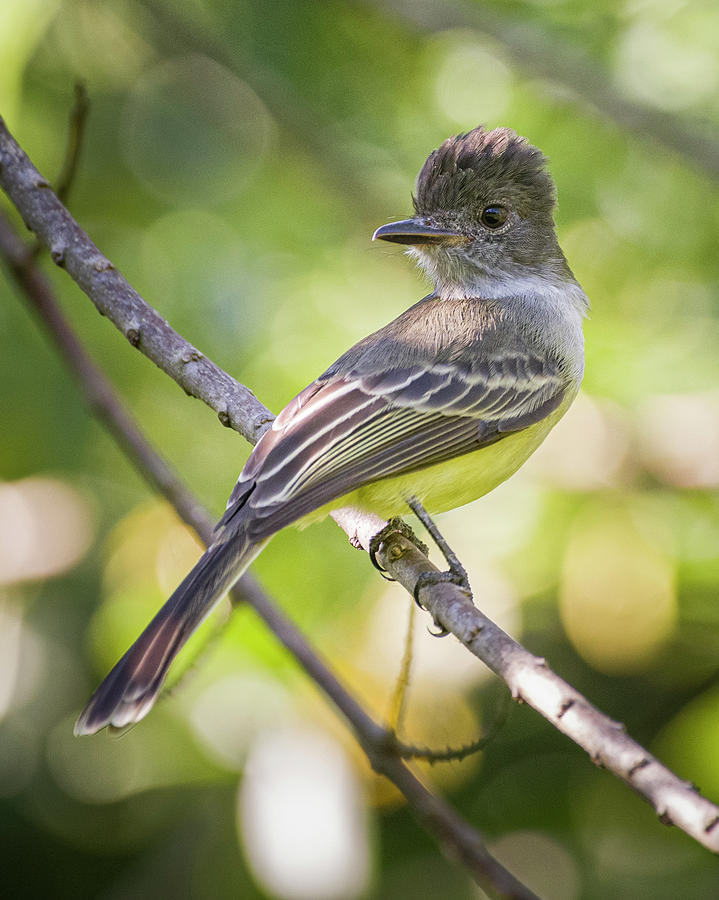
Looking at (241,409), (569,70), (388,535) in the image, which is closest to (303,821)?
(388,535)

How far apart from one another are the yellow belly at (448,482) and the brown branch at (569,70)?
158 cm

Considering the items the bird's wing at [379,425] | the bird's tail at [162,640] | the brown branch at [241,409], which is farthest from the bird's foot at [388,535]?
the bird's tail at [162,640]

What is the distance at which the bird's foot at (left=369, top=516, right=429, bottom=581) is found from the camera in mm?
3066

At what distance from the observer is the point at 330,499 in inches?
108

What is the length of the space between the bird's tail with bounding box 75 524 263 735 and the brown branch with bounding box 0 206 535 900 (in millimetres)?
123

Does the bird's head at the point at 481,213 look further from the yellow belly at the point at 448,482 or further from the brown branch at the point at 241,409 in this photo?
the brown branch at the point at 241,409

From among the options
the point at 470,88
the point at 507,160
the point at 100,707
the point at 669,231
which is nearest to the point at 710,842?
the point at 100,707

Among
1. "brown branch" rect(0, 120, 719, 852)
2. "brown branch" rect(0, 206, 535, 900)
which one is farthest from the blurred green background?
"brown branch" rect(0, 206, 535, 900)

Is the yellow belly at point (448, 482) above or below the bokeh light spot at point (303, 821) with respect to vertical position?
above

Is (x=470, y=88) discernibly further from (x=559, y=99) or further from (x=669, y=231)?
(x=669, y=231)

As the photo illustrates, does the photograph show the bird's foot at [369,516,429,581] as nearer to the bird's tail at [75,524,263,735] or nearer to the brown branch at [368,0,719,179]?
the bird's tail at [75,524,263,735]

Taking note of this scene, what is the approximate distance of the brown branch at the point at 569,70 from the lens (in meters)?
4.21

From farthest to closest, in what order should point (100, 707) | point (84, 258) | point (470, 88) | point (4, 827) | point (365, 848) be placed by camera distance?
point (470, 88), point (4, 827), point (365, 848), point (84, 258), point (100, 707)

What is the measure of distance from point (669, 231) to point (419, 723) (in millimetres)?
2176
